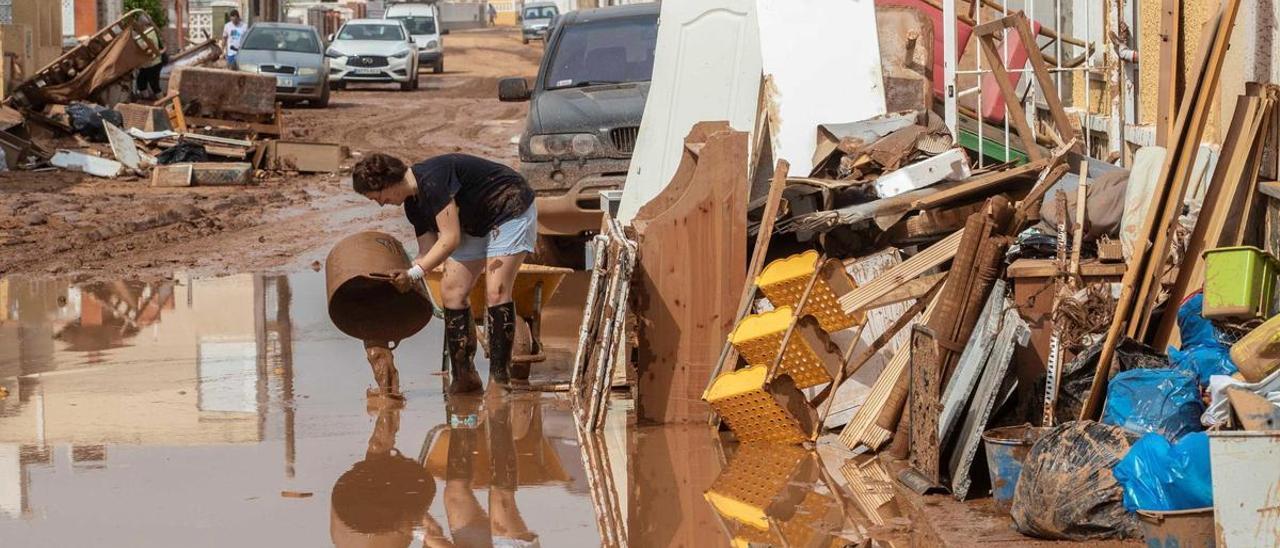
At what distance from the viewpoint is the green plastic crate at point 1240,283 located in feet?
20.4

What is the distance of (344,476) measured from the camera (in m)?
7.24

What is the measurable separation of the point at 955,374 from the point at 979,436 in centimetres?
55

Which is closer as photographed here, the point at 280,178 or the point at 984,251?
the point at 984,251

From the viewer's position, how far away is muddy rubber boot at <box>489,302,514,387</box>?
29.5 ft

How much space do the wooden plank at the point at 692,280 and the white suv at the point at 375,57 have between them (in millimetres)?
29358

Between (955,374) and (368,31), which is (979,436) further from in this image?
(368,31)

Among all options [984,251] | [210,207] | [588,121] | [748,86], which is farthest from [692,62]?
[210,207]

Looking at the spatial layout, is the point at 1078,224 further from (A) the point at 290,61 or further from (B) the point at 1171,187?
(A) the point at 290,61

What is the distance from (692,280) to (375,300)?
6.22 ft

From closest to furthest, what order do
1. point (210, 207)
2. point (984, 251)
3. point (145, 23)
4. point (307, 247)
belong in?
1. point (984, 251)
2. point (307, 247)
3. point (210, 207)
4. point (145, 23)

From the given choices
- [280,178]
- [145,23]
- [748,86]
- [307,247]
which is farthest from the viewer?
[145,23]

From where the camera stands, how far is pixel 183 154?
21.8 metres

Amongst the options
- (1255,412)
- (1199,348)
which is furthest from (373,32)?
(1255,412)

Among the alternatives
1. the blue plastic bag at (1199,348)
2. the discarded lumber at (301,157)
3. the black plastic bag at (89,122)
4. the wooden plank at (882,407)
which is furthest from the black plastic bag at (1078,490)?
the black plastic bag at (89,122)
